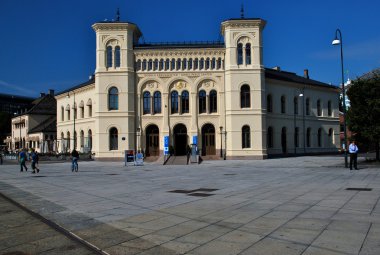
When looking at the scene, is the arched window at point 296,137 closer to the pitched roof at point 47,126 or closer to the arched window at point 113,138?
the arched window at point 113,138

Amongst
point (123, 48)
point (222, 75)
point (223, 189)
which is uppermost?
point (123, 48)

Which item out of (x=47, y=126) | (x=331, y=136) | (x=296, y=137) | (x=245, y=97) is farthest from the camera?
(x=47, y=126)

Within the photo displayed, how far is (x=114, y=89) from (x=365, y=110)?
27947 mm

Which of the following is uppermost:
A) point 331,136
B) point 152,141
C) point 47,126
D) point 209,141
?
point 47,126

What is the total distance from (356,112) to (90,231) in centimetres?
2776

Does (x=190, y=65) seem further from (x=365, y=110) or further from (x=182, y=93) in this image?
(x=365, y=110)

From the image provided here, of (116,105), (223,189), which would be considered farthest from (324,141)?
(223,189)

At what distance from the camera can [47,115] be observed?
83.2 m

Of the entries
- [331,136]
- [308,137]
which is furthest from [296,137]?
[331,136]

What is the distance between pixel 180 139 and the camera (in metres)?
46.6

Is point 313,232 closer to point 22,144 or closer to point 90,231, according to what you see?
point 90,231

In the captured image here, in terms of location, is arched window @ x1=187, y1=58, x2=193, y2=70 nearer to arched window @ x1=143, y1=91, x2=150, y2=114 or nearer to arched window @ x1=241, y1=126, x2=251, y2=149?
arched window @ x1=143, y1=91, x2=150, y2=114

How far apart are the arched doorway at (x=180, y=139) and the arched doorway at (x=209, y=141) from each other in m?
2.33

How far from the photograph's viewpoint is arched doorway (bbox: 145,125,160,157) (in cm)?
4616
